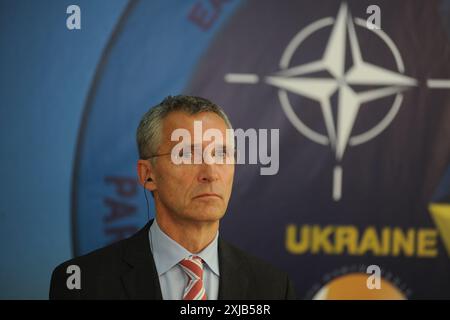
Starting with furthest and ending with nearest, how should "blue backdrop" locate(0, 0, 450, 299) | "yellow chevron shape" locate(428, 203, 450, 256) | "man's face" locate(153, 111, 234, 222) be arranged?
"yellow chevron shape" locate(428, 203, 450, 256) < "blue backdrop" locate(0, 0, 450, 299) < "man's face" locate(153, 111, 234, 222)

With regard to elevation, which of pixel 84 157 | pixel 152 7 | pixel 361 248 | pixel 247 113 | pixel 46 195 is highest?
pixel 152 7

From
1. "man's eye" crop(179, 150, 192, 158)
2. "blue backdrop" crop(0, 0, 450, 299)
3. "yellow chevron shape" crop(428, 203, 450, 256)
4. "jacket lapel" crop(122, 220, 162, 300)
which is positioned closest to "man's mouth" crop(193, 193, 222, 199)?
"man's eye" crop(179, 150, 192, 158)

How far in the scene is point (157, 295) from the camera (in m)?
1.65

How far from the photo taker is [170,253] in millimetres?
1680

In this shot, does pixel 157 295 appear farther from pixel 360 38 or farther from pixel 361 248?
pixel 360 38

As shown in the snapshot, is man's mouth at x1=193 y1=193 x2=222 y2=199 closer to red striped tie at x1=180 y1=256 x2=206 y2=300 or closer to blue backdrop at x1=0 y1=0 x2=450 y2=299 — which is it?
red striped tie at x1=180 y1=256 x2=206 y2=300

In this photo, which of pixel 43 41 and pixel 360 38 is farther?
pixel 360 38

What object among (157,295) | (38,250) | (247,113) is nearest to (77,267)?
(157,295)

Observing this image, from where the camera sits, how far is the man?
1.62 m

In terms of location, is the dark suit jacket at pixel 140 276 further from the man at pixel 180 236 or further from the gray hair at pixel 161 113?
the gray hair at pixel 161 113

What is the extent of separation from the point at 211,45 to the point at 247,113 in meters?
0.37

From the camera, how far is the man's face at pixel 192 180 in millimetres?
1609

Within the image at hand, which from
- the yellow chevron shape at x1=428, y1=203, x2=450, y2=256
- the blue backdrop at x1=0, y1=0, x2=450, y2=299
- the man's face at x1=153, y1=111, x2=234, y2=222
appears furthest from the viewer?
the yellow chevron shape at x1=428, y1=203, x2=450, y2=256

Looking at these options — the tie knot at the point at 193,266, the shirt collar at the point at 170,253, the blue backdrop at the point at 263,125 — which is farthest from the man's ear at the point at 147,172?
the blue backdrop at the point at 263,125
